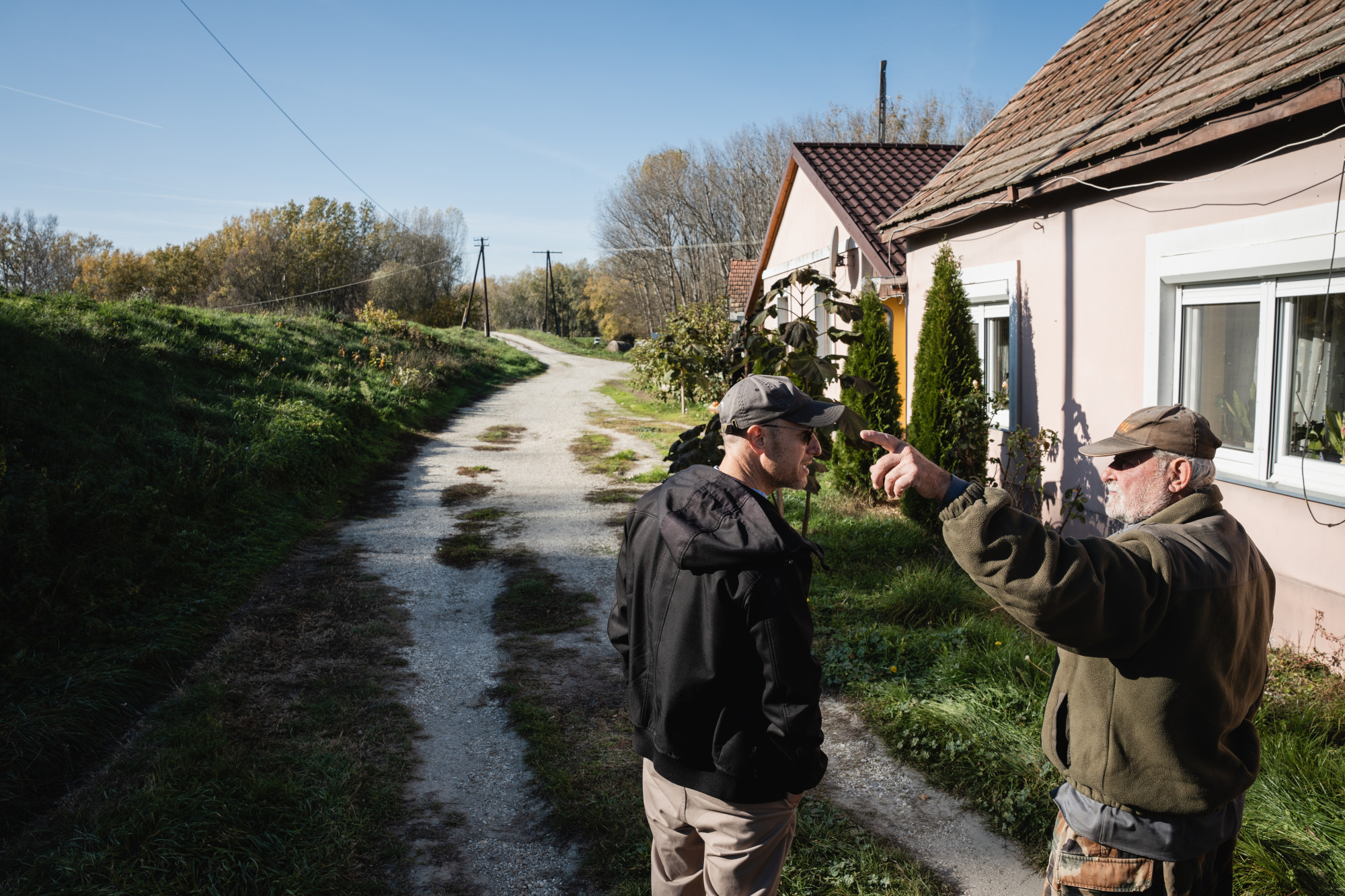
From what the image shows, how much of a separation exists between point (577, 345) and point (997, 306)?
49552mm

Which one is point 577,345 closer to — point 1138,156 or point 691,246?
point 691,246

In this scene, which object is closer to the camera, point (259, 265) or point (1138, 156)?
point (1138, 156)

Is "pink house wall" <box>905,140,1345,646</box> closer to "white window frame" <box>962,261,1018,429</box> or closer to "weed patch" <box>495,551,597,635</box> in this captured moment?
"white window frame" <box>962,261,1018,429</box>

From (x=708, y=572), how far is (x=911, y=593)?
4.40 meters

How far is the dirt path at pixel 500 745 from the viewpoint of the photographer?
11.6ft

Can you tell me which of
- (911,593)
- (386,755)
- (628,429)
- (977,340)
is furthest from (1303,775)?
(628,429)

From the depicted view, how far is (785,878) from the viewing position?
3.38 m

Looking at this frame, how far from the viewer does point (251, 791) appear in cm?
377

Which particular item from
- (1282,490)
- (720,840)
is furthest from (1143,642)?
(1282,490)

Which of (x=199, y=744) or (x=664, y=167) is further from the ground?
(x=664, y=167)

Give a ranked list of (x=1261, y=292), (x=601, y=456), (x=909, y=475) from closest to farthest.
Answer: (x=909, y=475)
(x=1261, y=292)
(x=601, y=456)

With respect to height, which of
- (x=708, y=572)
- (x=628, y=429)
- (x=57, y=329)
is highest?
(x=57, y=329)

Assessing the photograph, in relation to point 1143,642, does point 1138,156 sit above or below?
above

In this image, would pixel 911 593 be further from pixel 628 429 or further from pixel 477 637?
pixel 628 429
